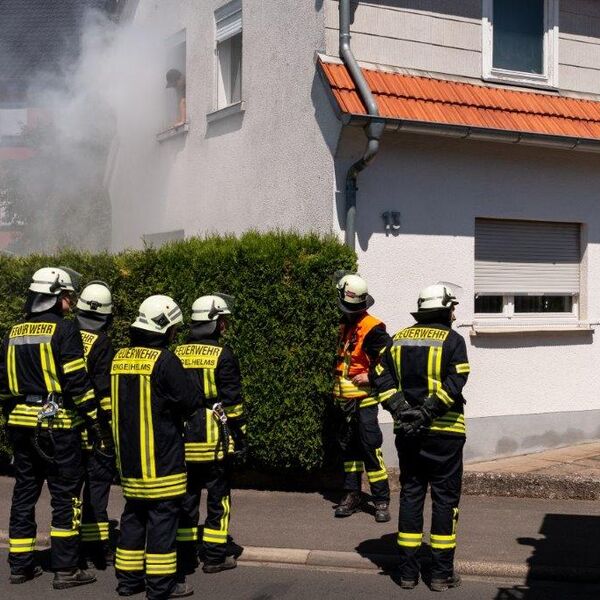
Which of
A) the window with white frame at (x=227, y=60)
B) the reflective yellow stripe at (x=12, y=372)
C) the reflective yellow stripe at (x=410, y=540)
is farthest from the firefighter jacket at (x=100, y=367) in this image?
the window with white frame at (x=227, y=60)

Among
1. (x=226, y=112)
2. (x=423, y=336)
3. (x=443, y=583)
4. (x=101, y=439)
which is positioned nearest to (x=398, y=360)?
(x=423, y=336)

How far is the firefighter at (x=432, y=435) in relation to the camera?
6.43 m

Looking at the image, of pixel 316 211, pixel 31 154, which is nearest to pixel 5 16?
pixel 31 154

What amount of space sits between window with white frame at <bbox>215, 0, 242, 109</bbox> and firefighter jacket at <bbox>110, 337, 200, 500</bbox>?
6.58m

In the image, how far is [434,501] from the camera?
6508mm

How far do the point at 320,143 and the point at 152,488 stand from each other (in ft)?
15.8

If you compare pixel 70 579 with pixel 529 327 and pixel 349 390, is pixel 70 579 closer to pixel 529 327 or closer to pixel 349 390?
pixel 349 390

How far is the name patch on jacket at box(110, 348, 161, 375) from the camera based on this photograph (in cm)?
605

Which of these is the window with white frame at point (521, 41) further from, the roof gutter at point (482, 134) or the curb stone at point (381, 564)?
the curb stone at point (381, 564)

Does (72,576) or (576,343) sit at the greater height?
(576,343)

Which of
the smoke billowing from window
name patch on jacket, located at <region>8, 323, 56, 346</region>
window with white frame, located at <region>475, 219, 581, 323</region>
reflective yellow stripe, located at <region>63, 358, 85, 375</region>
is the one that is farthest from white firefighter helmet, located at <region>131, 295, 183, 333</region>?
the smoke billowing from window

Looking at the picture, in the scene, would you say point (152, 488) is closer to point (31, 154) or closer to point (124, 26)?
point (124, 26)

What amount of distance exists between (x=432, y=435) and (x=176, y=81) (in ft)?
27.4

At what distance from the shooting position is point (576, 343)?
1098 centimetres
